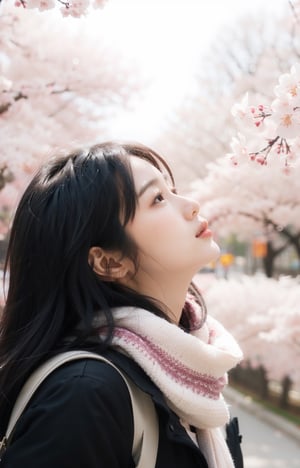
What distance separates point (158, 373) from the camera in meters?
0.99

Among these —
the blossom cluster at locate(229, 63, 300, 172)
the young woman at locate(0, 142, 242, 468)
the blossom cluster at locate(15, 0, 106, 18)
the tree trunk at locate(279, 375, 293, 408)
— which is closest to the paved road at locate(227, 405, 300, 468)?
the tree trunk at locate(279, 375, 293, 408)

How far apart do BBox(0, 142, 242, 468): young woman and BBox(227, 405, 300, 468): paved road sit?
17.8ft

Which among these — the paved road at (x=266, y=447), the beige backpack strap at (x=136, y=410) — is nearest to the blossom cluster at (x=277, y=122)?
the beige backpack strap at (x=136, y=410)

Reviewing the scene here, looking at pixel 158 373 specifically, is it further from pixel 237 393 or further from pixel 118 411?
pixel 237 393

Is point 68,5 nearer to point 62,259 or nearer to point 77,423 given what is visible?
point 62,259

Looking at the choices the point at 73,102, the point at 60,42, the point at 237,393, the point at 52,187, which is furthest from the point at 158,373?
the point at 237,393

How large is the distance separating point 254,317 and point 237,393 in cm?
435

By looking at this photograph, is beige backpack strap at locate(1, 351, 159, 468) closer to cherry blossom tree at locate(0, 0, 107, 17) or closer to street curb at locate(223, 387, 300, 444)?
cherry blossom tree at locate(0, 0, 107, 17)

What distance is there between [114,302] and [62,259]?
0.46ft

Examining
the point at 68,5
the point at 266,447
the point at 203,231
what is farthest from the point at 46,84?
the point at 266,447

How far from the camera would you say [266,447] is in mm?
6660

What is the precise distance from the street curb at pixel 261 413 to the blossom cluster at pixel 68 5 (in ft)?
20.9

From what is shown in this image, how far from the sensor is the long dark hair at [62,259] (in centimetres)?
102

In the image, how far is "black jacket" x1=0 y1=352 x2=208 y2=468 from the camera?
831mm
